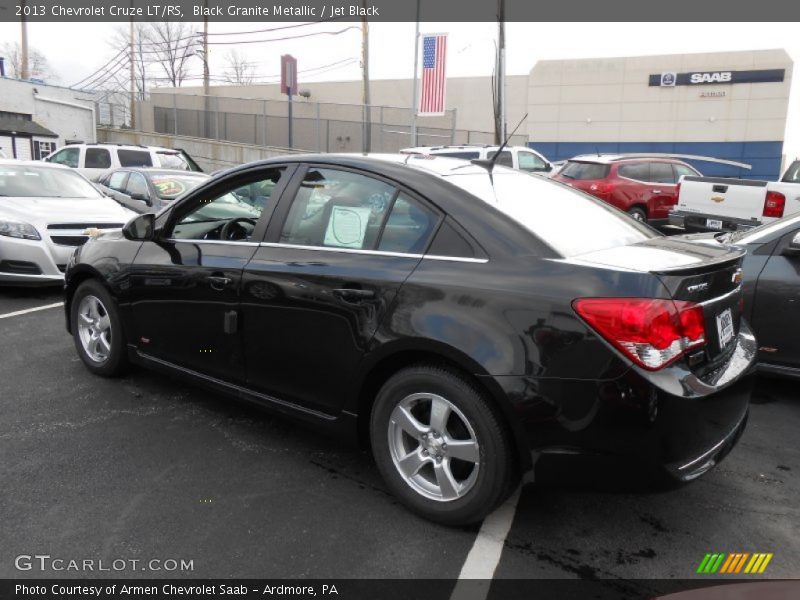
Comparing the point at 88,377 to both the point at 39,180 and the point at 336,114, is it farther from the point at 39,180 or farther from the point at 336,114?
the point at 336,114

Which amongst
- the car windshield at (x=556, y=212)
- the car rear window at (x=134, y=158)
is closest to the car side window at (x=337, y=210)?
the car windshield at (x=556, y=212)

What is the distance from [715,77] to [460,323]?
34.1m

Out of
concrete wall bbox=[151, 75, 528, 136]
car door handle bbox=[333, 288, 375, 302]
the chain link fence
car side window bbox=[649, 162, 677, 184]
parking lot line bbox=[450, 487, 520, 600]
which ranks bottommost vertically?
parking lot line bbox=[450, 487, 520, 600]

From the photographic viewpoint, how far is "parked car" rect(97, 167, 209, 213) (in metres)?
9.80

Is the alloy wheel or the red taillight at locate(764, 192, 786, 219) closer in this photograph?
the alloy wheel

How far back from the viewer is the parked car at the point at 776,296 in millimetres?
4258

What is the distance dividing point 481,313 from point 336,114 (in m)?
31.4

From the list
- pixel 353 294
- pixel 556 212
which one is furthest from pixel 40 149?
pixel 556 212

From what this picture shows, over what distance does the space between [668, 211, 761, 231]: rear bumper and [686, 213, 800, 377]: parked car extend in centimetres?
594

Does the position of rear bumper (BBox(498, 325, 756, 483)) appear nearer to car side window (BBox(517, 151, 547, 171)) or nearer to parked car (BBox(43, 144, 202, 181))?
parked car (BBox(43, 144, 202, 181))

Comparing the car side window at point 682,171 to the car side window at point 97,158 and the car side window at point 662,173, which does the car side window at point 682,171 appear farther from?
the car side window at point 97,158

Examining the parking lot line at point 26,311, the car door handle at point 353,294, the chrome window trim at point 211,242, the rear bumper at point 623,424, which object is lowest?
the parking lot line at point 26,311

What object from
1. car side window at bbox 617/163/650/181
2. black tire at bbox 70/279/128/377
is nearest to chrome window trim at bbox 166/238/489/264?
black tire at bbox 70/279/128/377

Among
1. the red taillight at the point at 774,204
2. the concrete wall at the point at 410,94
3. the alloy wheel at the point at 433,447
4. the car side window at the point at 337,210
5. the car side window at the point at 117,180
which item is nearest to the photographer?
the alloy wheel at the point at 433,447
